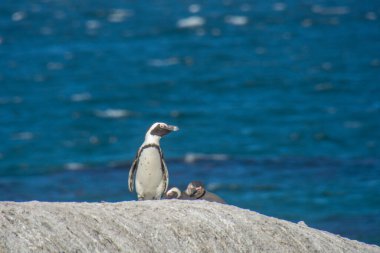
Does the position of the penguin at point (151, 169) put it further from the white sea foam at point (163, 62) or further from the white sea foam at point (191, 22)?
the white sea foam at point (191, 22)

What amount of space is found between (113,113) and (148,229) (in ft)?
139

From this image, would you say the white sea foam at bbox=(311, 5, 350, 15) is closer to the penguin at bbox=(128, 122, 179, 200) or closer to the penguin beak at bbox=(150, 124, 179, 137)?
the penguin beak at bbox=(150, 124, 179, 137)

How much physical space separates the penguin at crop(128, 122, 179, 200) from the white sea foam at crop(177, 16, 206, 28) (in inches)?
2266

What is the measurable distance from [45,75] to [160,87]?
297 inches

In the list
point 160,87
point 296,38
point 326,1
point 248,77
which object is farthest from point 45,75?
point 326,1

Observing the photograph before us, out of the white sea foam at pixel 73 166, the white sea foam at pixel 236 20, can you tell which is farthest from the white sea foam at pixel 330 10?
the white sea foam at pixel 73 166

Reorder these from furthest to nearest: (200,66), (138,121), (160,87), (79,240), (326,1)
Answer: (326,1), (200,66), (160,87), (138,121), (79,240)

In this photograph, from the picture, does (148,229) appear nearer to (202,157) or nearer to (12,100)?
(202,157)

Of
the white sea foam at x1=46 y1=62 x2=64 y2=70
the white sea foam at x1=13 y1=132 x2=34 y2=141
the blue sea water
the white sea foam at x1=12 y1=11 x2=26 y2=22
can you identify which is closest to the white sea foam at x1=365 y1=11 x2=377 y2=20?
the blue sea water

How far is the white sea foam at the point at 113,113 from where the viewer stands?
60.1 metres

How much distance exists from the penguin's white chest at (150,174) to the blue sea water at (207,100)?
18.4 m

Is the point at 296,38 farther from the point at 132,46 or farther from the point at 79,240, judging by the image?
the point at 79,240

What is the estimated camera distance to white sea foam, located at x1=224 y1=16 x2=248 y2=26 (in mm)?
80650

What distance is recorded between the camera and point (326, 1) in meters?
86.2
